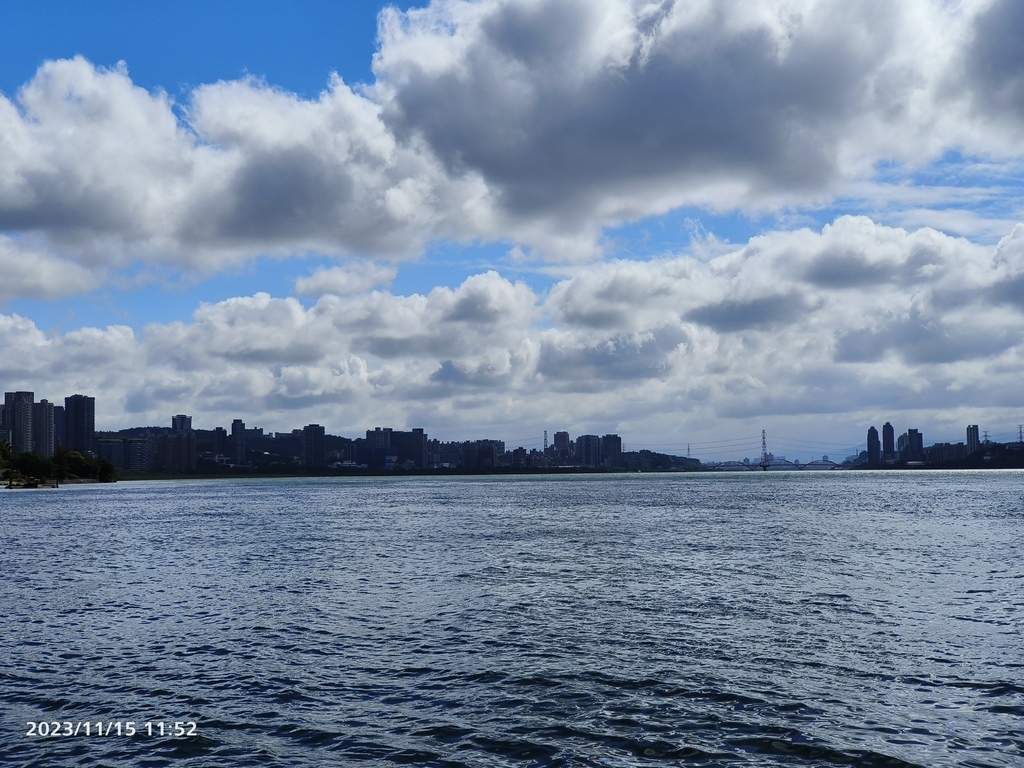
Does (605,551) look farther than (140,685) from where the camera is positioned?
Yes

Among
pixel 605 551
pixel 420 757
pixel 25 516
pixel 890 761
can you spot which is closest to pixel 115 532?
pixel 25 516

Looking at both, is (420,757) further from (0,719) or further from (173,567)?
(173,567)

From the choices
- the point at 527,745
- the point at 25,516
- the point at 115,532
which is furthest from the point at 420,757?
the point at 25,516

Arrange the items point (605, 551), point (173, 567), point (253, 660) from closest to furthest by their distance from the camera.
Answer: point (253, 660) → point (173, 567) → point (605, 551)

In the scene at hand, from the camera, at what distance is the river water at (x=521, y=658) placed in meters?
23.5

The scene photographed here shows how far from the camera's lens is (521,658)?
33031mm

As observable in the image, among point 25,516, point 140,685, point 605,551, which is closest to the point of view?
point 140,685

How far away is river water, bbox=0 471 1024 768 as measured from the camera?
23484 mm

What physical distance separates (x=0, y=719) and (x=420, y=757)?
13.7 m

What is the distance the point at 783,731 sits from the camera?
24.1 m

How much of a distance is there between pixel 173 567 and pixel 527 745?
48.8 meters

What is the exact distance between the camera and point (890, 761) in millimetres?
21828

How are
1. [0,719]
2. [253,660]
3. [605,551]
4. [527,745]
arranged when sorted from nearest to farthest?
1. [527,745]
2. [0,719]
3. [253,660]
4. [605,551]

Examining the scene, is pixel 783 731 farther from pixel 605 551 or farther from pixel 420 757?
pixel 605 551
